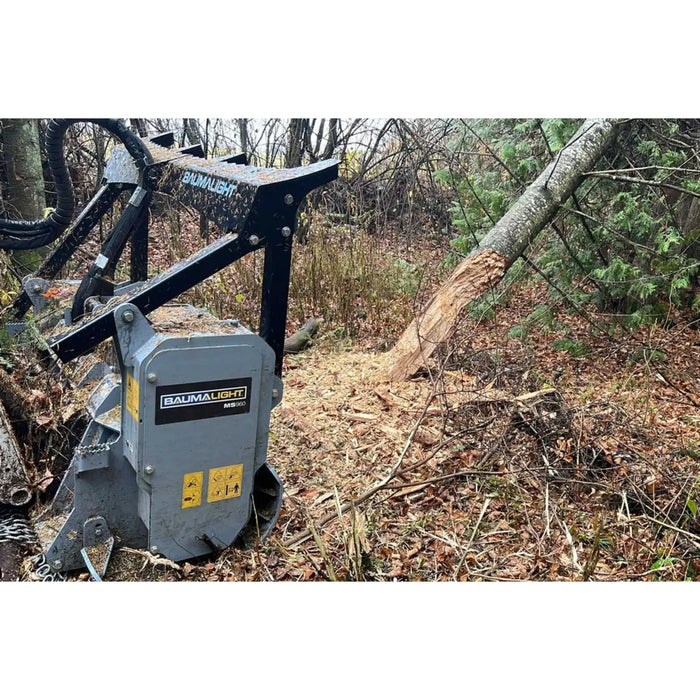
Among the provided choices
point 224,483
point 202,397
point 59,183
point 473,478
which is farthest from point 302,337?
point 202,397

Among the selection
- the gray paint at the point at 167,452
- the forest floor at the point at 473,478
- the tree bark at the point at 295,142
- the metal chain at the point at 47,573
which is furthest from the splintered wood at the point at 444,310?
the tree bark at the point at 295,142

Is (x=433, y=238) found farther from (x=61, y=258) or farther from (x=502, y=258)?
(x=61, y=258)

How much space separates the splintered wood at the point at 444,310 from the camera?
4109 mm

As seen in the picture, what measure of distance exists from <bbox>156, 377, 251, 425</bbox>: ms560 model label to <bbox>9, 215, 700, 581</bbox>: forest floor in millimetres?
469

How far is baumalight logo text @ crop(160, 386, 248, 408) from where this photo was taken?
203 centimetres

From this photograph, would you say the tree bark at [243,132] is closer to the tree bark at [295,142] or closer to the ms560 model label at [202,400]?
the tree bark at [295,142]

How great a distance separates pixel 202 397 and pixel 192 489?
1.08ft

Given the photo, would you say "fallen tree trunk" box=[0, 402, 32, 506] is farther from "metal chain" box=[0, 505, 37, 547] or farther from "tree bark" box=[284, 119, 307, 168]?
"tree bark" box=[284, 119, 307, 168]

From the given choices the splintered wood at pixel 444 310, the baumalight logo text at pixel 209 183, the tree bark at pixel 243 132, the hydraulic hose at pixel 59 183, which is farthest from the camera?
the tree bark at pixel 243 132

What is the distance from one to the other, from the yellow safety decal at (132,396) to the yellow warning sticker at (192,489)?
280 millimetres

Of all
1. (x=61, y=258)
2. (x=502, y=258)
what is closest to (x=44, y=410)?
(x=61, y=258)

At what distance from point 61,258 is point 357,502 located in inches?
71.2

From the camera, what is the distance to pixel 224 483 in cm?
223

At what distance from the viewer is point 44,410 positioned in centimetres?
282
